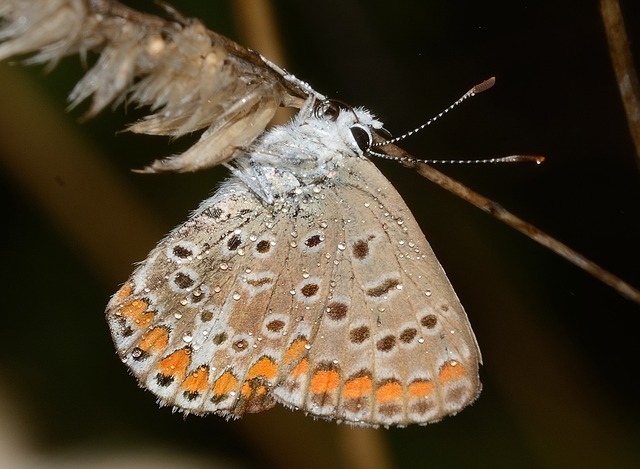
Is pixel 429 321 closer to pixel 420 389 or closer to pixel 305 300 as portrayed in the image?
pixel 420 389

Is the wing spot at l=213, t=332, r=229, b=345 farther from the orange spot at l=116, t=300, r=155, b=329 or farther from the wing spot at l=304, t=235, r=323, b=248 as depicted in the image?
the wing spot at l=304, t=235, r=323, b=248

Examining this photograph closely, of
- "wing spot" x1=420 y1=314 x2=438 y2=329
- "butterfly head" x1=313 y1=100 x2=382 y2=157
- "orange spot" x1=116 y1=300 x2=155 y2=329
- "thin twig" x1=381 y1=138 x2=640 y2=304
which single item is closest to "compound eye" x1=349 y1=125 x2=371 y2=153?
"butterfly head" x1=313 y1=100 x2=382 y2=157

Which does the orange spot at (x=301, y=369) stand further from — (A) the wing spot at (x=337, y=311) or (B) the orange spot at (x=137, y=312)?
(B) the orange spot at (x=137, y=312)

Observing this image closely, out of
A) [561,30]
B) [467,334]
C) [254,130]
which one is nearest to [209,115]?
[254,130]

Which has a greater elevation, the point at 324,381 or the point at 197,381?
the point at 197,381

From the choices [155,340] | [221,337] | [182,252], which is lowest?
[221,337]

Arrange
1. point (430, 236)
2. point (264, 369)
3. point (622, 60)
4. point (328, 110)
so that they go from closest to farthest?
point (622, 60), point (328, 110), point (264, 369), point (430, 236)

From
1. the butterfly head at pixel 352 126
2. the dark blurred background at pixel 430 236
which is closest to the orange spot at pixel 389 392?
the butterfly head at pixel 352 126

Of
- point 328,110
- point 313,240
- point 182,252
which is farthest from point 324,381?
point 328,110
